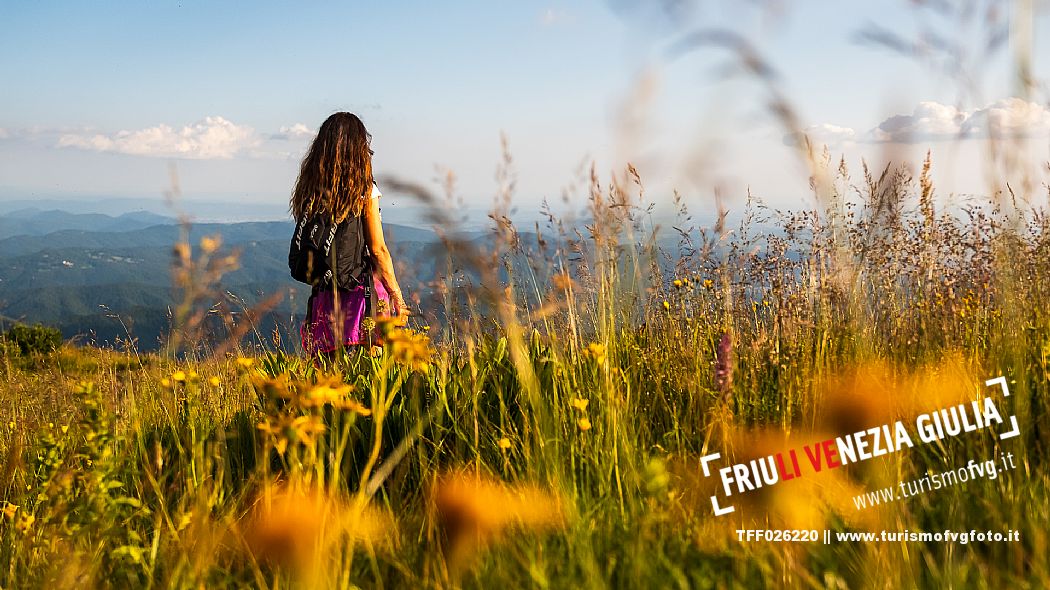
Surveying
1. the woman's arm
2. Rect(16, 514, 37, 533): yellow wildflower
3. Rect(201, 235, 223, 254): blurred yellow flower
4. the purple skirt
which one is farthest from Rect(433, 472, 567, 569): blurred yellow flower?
the woman's arm

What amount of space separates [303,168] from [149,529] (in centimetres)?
277

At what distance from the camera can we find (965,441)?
1.99 metres

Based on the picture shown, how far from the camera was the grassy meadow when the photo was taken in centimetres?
154

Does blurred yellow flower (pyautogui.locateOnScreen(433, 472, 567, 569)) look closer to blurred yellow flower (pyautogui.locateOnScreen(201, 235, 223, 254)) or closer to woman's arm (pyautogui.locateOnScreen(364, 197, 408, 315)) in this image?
blurred yellow flower (pyautogui.locateOnScreen(201, 235, 223, 254))

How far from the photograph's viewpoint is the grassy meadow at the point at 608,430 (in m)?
1.54

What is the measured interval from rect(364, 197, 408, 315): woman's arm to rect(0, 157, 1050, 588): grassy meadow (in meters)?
0.94

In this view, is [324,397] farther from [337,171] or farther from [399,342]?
[337,171]

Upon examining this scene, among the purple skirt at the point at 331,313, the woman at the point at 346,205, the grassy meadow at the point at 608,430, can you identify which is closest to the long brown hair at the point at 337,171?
the woman at the point at 346,205

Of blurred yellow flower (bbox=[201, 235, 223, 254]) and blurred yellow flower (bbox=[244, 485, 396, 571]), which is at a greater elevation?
blurred yellow flower (bbox=[201, 235, 223, 254])

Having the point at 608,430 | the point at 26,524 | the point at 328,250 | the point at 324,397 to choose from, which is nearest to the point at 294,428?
the point at 324,397

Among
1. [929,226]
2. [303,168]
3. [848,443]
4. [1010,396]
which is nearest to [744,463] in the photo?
[848,443]

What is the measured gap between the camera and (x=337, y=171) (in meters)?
4.39

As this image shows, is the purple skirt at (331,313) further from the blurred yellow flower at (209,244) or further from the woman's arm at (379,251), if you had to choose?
the blurred yellow flower at (209,244)

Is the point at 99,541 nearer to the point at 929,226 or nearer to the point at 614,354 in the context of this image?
the point at 614,354
